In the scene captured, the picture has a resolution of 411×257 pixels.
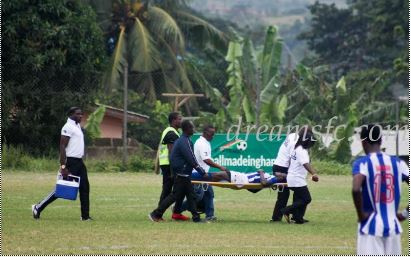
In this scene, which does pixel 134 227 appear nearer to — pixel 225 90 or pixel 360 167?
pixel 360 167

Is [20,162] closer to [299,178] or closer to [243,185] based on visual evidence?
[243,185]

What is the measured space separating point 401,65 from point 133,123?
1501cm

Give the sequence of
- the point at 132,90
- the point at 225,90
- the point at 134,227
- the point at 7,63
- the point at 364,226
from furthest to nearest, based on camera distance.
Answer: the point at 132,90 → the point at 225,90 → the point at 7,63 → the point at 134,227 → the point at 364,226

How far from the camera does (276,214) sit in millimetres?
17422

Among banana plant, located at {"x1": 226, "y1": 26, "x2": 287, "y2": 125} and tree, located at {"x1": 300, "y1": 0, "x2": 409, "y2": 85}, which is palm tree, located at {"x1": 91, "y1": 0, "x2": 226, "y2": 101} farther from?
tree, located at {"x1": 300, "y1": 0, "x2": 409, "y2": 85}

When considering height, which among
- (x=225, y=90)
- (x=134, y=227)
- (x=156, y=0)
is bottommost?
(x=134, y=227)

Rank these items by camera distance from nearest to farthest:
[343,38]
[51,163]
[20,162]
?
1. [20,162]
2. [51,163]
3. [343,38]

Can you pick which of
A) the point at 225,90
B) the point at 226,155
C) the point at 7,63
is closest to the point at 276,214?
the point at 226,155

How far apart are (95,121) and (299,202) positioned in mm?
18121

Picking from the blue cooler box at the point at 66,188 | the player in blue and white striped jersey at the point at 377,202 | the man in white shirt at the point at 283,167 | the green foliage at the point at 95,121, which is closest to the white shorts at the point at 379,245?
the player in blue and white striped jersey at the point at 377,202

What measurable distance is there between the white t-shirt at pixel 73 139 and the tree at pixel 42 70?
14.5m

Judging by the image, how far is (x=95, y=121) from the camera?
34.3 meters

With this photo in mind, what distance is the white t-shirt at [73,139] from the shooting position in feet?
53.8

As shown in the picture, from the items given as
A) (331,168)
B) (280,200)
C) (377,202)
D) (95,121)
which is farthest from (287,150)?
(95,121)
